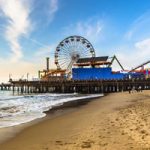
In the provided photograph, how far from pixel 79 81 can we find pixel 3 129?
6351cm

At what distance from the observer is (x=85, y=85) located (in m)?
76.0

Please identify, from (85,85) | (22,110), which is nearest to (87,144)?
(22,110)

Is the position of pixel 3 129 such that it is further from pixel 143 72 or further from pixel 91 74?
pixel 143 72

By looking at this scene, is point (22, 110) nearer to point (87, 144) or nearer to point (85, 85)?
point (87, 144)

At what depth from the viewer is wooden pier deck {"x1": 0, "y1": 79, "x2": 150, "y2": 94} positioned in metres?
72.1

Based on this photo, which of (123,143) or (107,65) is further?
(107,65)

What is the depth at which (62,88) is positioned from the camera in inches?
3051

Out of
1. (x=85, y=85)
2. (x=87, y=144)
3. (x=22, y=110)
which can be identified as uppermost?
(x=85, y=85)

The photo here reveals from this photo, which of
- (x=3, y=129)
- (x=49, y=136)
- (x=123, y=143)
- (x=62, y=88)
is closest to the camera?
(x=123, y=143)

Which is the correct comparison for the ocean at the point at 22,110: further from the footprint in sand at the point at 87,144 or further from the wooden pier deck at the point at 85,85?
the wooden pier deck at the point at 85,85

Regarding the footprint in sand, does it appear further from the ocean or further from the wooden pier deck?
the wooden pier deck

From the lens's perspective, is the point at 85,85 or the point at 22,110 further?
the point at 85,85

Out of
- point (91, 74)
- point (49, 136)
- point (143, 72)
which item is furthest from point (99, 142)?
point (143, 72)

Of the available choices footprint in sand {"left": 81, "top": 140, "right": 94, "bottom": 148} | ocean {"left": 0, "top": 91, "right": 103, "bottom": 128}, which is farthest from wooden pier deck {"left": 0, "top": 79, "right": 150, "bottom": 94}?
footprint in sand {"left": 81, "top": 140, "right": 94, "bottom": 148}
